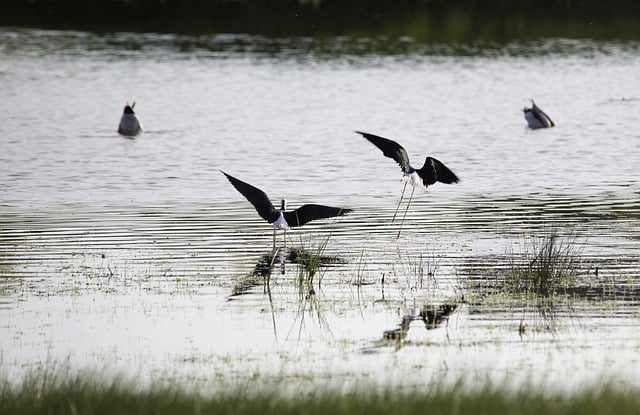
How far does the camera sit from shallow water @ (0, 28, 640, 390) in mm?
8758

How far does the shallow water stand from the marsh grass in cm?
55

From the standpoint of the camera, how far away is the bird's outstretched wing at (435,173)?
13.4 m

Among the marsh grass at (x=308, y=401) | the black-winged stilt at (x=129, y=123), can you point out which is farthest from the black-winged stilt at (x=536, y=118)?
the marsh grass at (x=308, y=401)

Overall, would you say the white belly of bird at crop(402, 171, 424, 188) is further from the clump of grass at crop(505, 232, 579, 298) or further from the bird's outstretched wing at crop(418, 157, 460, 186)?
the clump of grass at crop(505, 232, 579, 298)

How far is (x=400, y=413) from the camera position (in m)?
6.47

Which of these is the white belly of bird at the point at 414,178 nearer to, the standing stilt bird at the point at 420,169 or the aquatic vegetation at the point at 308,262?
the standing stilt bird at the point at 420,169

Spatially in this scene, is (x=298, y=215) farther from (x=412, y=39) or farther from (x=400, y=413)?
(x=412, y=39)

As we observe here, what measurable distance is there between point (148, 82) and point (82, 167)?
12.5 m

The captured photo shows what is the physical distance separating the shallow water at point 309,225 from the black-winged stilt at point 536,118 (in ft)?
1.32

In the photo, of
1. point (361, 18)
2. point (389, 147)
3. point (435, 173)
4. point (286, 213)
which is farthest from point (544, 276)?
point (361, 18)

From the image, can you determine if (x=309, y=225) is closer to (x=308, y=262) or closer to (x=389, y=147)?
(x=389, y=147)

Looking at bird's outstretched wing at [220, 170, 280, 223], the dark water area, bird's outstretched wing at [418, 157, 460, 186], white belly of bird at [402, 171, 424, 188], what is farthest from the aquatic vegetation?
the dark water area

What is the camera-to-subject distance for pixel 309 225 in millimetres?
14281

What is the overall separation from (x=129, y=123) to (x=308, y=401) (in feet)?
57.6
